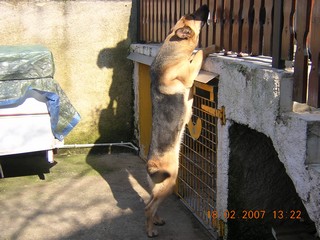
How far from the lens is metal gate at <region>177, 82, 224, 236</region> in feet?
16.8

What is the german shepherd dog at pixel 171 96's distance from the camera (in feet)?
16.1

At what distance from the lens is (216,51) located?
15.7 ft

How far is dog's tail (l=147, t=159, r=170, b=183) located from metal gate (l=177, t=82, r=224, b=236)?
0.56 m

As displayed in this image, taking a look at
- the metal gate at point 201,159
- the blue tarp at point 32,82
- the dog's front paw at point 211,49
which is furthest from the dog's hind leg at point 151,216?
the blue tarp at point 32,82

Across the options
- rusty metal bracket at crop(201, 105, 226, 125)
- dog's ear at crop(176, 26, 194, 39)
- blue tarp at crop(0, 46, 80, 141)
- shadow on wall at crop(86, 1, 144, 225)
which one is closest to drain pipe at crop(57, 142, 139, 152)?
shadow on wall at crop(86, 1, 144, 225)

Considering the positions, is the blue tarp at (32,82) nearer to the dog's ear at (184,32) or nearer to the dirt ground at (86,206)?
the dirt ground at (86,206)

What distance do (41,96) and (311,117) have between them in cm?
464

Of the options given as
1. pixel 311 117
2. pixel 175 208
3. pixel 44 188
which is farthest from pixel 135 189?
pixel 311 117

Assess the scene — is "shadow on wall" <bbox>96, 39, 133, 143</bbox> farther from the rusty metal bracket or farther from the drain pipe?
the rusty metal bracket

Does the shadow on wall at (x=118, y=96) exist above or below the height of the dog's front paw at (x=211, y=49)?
below

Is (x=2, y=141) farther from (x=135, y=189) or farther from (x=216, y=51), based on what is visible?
(x=216, y=51)

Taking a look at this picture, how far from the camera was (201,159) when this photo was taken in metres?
5.73

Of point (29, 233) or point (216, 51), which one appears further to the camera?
point (29, 233)

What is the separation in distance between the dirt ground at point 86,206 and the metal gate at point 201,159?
18cm
